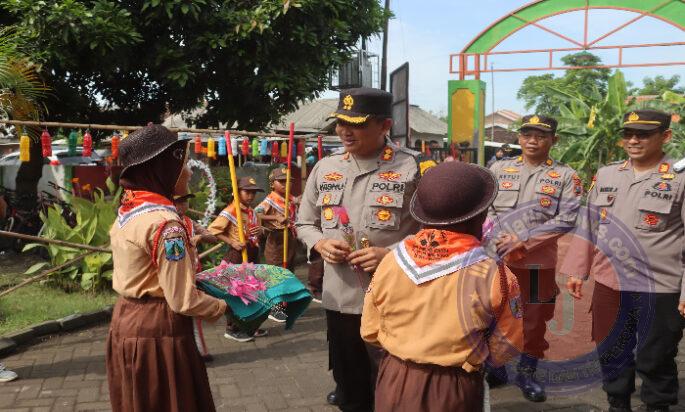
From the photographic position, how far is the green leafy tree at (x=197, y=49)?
786cm

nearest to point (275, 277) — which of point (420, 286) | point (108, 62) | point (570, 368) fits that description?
point (420, 286)

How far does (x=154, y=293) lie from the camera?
105 inches

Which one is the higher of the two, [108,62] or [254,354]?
[108,62]

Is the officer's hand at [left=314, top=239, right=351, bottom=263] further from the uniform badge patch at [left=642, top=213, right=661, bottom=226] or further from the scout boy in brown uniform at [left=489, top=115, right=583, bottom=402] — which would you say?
the uniform badge patch at [left=642, top=213, right=661, bottom=226]

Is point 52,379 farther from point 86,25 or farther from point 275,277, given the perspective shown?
point 86,25

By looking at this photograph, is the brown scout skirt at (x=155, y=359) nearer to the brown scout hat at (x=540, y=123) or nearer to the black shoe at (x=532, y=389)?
the black shoe at (x=532, y=389)

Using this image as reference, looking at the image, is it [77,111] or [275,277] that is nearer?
[275,277]

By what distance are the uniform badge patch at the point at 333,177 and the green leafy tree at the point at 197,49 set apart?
17.3ft

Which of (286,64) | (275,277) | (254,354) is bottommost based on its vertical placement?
(254,354)

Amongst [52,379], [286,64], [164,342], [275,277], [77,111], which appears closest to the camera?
[164,342]

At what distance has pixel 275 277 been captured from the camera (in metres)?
3.07

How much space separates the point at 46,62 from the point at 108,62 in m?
0.78

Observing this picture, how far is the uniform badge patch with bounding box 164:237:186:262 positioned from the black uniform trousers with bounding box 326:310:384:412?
44.7 inches

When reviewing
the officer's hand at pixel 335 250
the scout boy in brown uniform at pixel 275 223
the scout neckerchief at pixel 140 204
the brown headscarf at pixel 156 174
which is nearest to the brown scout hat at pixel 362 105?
the officer's hand at pixel 335 250
